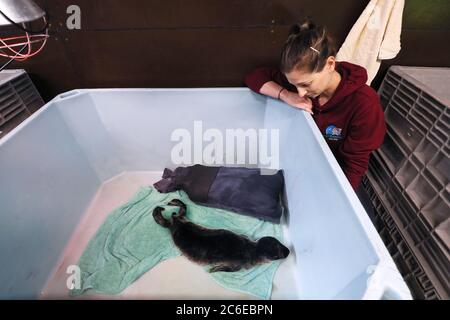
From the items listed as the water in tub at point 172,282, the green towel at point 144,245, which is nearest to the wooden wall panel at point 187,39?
the green towel at point 144,245

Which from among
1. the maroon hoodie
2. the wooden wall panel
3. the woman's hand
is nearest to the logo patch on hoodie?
the maroon hoodie

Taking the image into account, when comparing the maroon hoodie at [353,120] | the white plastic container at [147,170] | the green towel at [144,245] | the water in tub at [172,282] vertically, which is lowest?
the water in tub at [172,282]

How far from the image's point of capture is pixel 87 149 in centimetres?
145

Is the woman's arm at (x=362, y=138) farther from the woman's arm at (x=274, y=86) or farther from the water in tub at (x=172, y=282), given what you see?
the water in tub at (x=172, y=282)

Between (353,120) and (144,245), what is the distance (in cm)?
109

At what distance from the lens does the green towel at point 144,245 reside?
3.53 ft

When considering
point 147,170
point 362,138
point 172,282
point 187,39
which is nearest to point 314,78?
point 362,138

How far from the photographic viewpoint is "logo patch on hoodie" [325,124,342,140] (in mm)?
1142

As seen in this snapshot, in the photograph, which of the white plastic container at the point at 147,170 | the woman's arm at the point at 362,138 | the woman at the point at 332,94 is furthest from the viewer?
the woman's arm at the point at 362,138

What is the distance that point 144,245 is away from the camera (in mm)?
1215

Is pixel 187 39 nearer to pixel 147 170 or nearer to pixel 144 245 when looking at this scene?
pixel 147 170

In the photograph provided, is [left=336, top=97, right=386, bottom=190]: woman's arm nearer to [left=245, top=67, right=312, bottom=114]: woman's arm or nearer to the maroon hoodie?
the maroon hoodie

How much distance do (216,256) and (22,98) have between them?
133cm
